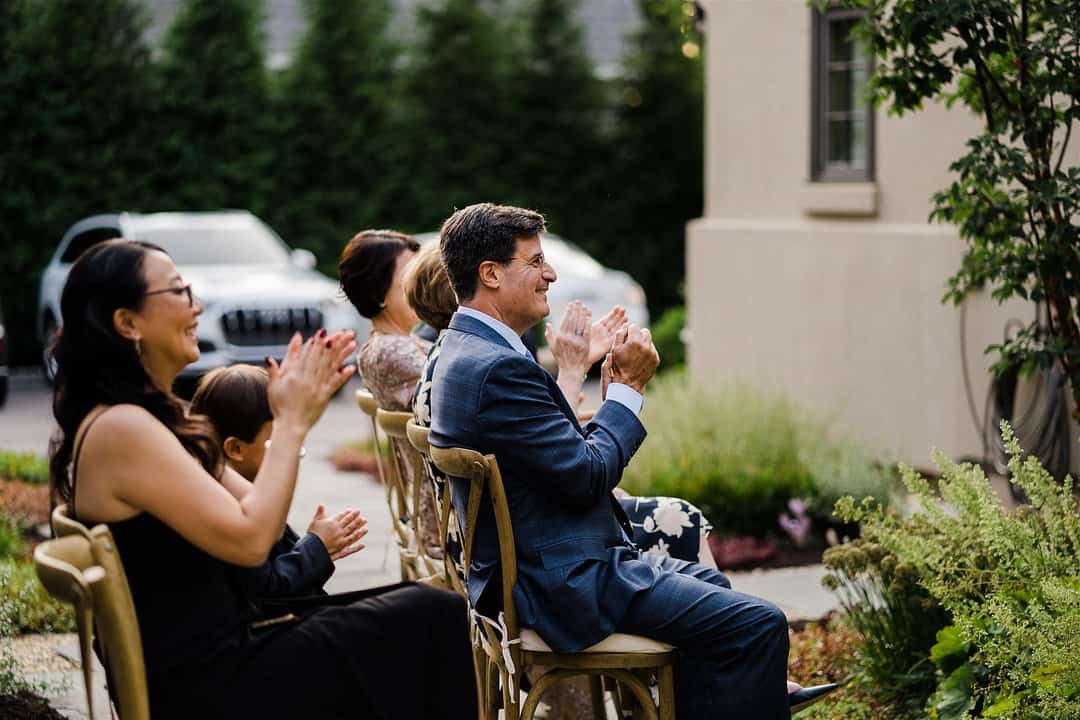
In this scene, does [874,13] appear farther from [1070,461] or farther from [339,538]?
[1070,461]

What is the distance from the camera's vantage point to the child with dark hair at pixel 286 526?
380 cm

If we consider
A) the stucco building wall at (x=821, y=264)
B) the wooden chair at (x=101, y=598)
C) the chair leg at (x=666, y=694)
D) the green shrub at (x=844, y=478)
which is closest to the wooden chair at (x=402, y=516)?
the chair leg at (x=666, y=694)

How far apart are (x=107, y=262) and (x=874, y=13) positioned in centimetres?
331

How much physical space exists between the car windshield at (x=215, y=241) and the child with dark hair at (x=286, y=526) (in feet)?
38.3

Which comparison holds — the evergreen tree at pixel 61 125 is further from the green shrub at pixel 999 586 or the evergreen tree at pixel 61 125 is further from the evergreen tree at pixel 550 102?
the green shrub at pixel 999 586

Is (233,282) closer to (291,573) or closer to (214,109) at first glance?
(214,109)

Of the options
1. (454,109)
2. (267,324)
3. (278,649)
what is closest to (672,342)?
(454,109)

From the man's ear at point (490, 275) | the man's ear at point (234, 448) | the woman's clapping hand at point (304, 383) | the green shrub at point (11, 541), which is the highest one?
the man's ear at point (490, 275)

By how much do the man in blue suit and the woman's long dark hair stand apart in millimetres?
799

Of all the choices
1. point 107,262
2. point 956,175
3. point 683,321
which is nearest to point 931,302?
point 956,175

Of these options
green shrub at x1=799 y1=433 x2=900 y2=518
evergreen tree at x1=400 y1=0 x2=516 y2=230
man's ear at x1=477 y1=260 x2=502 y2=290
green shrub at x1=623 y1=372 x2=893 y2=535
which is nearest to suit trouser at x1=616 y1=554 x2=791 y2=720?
man's ear at x1=477 y1=260 x2=502 y2=290

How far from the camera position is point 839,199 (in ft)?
34.3

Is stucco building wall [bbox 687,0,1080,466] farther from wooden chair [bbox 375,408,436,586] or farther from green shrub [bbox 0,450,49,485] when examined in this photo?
green shrub [bbox 0,450,49,485]

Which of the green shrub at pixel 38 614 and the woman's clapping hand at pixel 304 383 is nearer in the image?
the woman's clapping hand at pixel 304 383
